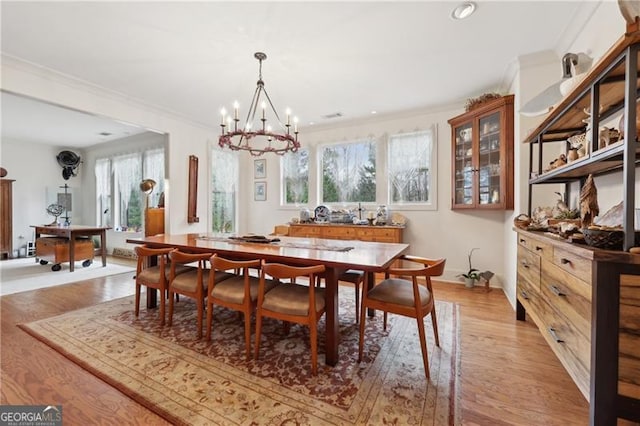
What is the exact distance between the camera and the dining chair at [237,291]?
6.66ft

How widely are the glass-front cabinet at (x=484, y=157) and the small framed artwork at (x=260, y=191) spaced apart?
145 inches

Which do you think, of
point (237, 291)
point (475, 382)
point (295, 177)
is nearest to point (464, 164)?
point (475, 382)

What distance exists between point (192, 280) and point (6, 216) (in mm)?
6755

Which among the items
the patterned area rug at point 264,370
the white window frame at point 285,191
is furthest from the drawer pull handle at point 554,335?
the white window frame at point 285,191

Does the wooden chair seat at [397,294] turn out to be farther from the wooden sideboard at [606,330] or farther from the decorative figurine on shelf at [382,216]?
the decorative figurine on shelf at [382,216]

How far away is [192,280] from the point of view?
247cm

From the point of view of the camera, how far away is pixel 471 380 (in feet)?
5.88

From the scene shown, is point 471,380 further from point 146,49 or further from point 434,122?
point 146,49

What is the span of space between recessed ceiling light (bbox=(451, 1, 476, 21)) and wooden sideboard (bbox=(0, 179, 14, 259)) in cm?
881

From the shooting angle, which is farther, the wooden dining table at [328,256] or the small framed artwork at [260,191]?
the small framed artwork at [260,191]

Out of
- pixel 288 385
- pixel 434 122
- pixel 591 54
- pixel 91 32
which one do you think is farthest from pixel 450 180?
pixel 91 32

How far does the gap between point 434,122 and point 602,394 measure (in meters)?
3.84

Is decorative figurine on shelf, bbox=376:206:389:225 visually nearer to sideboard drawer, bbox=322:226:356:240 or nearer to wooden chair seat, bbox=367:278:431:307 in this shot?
sideboard drawer, bbox=322:226:356:240

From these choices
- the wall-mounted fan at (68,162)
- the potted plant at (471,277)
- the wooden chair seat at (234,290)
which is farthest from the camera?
the wall-mounted fan at (68,162)
